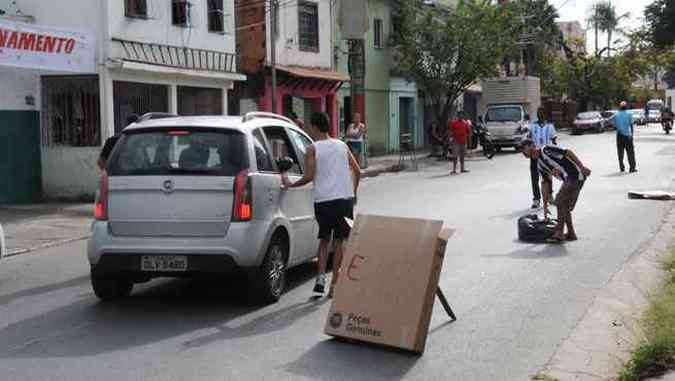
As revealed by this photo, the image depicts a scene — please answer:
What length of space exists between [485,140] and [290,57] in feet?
30.6

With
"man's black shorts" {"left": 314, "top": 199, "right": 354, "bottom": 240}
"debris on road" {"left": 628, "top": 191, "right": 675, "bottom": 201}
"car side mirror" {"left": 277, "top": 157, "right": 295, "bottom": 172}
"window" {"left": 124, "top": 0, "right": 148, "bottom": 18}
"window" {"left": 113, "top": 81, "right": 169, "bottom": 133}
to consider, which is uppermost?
"window" {"left": 124, "top": 0, "right": 148, "bottom": 18}

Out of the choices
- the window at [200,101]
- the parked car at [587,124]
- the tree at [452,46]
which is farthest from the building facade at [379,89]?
the parked car at [587,124]

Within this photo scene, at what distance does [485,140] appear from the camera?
113 feet

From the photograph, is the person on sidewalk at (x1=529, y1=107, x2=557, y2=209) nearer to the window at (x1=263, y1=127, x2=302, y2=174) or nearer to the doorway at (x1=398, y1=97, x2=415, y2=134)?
the window at (x1=263, y1=127, x2=302, y2=174)

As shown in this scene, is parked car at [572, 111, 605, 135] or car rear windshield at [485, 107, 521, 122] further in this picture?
parked car at [572, 111, 605, 135]

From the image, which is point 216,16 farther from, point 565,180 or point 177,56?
point 565,180

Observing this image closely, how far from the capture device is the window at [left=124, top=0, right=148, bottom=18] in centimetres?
2022

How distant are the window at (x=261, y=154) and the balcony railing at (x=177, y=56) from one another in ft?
39.9

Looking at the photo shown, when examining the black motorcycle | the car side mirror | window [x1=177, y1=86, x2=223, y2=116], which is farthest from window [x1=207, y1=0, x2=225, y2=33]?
the car side mirror

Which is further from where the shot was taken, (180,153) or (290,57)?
(290,57)

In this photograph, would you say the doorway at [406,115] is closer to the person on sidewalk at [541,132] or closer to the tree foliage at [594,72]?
the person on sidewalk at [541,132]

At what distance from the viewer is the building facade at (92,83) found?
754 inches

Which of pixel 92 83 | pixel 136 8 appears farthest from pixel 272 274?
pixel 136 8

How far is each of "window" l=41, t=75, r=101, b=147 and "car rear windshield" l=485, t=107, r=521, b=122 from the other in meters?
21.7
